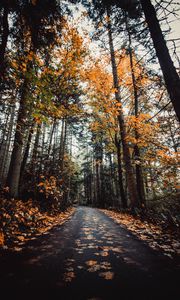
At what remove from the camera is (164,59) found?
12.0ft

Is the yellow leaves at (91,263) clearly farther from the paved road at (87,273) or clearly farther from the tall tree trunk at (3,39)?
the tall tree trunk at (3,39)

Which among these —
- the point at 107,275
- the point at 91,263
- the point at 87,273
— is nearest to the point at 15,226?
the point at 91,263

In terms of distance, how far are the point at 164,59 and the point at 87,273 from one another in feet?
15.8

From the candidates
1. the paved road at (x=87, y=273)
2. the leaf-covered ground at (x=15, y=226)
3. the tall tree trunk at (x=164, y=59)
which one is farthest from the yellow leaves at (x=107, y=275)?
the tall tree trunk at (x=164, y=59)

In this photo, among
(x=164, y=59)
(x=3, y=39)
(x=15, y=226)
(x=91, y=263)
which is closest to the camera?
(x=91, y=263)

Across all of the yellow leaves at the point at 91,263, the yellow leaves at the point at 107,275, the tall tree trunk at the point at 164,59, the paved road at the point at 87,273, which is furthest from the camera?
the tall tree trunk at the point at 164,59

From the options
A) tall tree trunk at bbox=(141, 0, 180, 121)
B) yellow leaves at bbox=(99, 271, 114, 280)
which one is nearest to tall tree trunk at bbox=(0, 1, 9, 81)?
tall tree trunk at bbox=(141, 0, 180, 121)

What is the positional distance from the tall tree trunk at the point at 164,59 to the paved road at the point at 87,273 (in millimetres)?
3124

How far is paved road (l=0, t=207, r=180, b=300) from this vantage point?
5.46 ft

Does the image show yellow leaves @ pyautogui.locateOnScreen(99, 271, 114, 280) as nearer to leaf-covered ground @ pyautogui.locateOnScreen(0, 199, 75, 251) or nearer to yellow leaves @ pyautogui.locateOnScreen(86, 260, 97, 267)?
yellow leaves @ pyautogui.locateOnScreen(86, 260, 97, 267)

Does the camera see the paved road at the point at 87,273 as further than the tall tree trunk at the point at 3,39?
No

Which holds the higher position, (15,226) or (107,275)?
(15,226)

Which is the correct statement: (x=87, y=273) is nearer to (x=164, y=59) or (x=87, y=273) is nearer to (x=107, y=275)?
(x=107, y=275)

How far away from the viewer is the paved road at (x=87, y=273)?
1664mm
